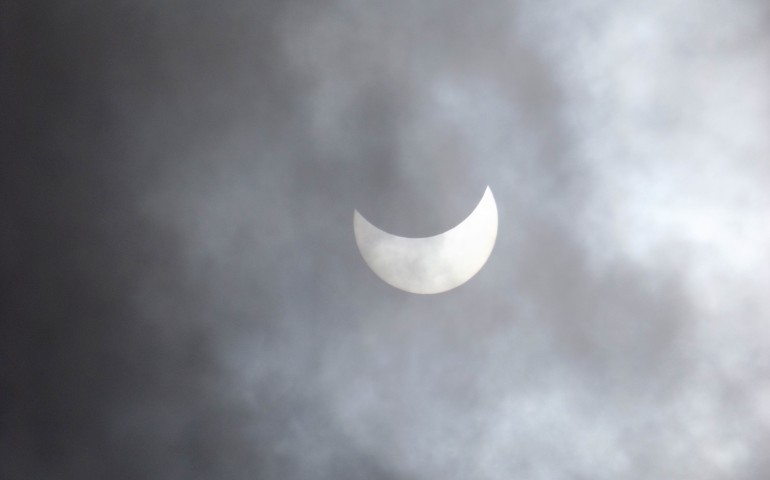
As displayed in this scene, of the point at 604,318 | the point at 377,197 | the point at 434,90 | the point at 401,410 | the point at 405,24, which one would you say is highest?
the point at 405,24

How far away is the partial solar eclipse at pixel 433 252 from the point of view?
Result: 4.57 meters

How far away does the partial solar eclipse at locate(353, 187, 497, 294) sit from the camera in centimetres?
457

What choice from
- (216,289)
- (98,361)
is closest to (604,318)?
(216,289)

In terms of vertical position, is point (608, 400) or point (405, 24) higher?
point (405, 24)

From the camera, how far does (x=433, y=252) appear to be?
15.4ft

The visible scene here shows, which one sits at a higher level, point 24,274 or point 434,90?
point 434,90

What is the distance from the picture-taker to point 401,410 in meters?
4.55

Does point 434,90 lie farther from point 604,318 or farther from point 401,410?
point 401,410

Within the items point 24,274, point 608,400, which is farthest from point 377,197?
point 24,274

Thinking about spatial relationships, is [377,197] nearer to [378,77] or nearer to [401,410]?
[378,77]

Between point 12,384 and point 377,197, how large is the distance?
109 inches

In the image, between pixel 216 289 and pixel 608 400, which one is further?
pixel 216 289

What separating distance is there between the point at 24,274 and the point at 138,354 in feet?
3.23

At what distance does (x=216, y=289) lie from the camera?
15.3 ft
